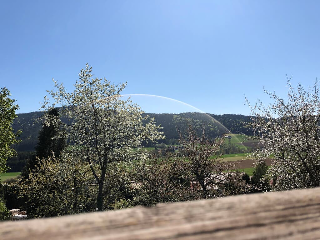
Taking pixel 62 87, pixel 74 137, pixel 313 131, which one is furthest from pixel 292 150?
pixel 62 87

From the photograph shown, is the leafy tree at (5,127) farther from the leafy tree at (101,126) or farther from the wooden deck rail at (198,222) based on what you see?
the wooden deck rail at (198,222)

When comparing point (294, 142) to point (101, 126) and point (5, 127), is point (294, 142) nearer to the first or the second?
point (101, 126)

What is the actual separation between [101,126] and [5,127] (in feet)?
24.8

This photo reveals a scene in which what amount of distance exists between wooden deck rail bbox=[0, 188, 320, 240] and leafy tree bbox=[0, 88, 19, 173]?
18.6 m

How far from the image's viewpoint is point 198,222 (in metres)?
0.76

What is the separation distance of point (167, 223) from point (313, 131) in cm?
1057

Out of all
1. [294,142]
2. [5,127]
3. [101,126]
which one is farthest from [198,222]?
[5,127]

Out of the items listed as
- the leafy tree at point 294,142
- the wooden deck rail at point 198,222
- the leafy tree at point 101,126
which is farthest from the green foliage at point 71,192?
the wooden deck rail at point 198,222

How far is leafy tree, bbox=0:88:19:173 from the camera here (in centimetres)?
1666

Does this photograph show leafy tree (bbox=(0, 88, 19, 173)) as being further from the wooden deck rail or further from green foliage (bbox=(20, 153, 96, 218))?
the wooden deck rail

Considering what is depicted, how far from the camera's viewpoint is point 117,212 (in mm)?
796

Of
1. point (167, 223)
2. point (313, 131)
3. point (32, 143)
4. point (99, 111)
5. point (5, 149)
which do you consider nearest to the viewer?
point (167, 223)

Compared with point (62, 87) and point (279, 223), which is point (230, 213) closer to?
point (279, 223)

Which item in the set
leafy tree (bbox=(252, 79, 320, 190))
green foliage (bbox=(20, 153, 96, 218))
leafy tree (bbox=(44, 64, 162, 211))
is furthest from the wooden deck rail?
green foliage (bbox=(20, 153, 96, 218))
